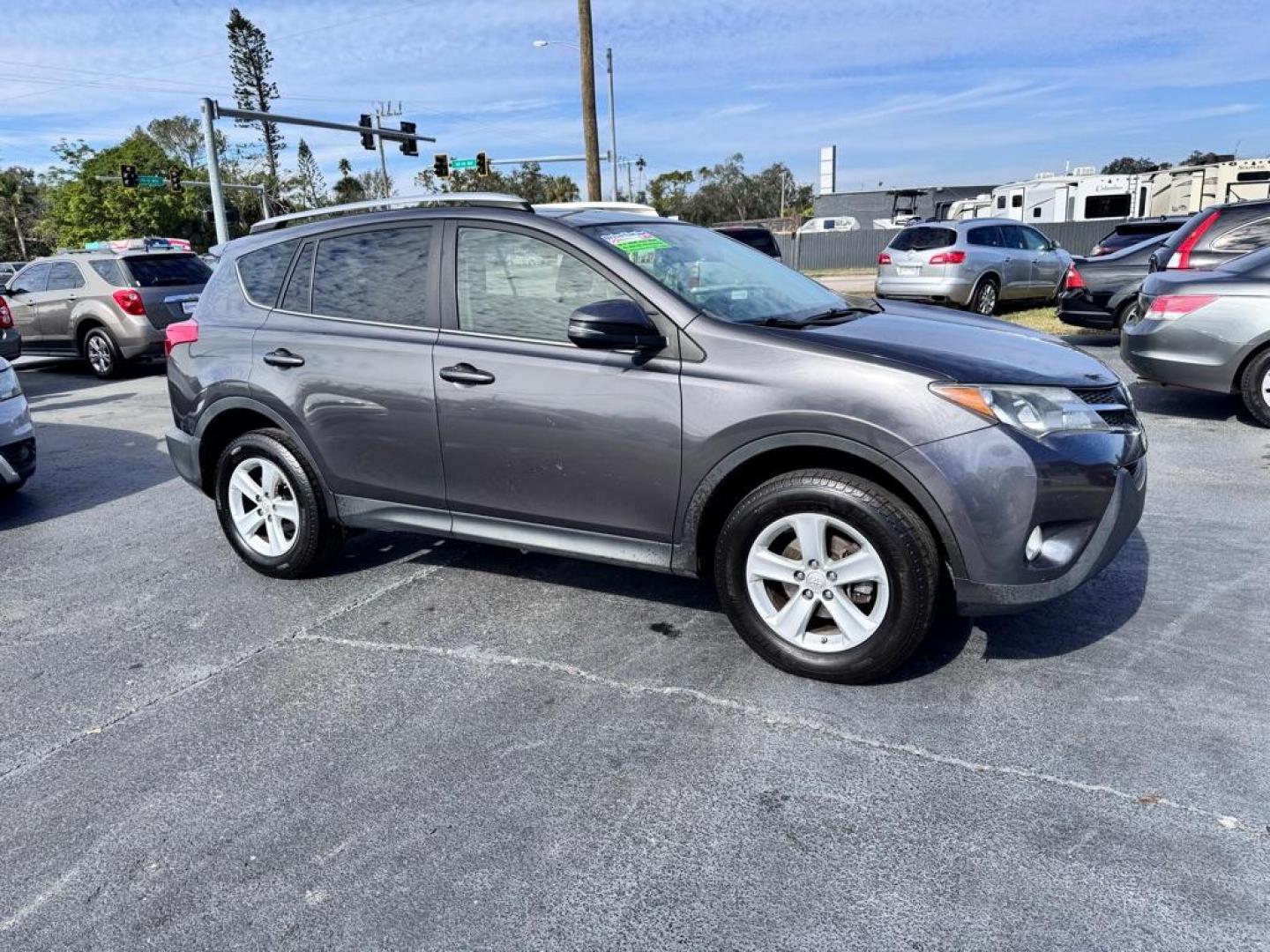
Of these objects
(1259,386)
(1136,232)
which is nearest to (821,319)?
(1259,386)

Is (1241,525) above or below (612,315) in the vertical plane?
below

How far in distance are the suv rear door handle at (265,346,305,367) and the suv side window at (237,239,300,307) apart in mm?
297

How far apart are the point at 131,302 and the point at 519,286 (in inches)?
404

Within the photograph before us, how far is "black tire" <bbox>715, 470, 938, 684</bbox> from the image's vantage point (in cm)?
319

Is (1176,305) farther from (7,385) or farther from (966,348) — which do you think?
(7,385)

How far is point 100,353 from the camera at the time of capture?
12.5 metres

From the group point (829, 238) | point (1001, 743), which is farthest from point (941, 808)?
point (829, 238)

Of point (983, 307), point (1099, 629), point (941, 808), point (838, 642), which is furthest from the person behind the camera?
point (983, 307)

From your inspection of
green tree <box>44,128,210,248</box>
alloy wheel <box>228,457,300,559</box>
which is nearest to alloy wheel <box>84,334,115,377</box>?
alloy wheel <box>228,457,300,559</box>

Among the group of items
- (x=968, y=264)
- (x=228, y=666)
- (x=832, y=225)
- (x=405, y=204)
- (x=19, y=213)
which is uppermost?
(x=19, y=213)

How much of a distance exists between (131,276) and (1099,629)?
12.3m

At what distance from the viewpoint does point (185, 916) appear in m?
2.40

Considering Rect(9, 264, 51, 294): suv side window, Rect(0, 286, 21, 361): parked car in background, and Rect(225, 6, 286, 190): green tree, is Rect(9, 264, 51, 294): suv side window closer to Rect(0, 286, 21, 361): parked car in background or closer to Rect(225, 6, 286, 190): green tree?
Rect(0, 286, 21, 361): parked car in background

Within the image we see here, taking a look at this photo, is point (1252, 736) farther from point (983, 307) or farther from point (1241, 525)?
point (983, 307)
